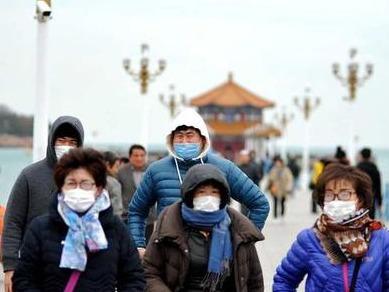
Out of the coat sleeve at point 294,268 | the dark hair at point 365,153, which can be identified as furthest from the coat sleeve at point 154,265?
the dark hair at point 365,153

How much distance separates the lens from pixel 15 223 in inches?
229

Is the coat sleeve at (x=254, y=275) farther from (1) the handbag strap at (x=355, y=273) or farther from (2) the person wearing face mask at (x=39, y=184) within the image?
(2) the person wearing face mask at (x=39, y=184)

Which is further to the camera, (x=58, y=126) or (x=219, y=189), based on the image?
(x=58, y=126)

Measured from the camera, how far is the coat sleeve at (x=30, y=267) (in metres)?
4.65

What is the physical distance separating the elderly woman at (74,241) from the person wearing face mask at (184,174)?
161 cm

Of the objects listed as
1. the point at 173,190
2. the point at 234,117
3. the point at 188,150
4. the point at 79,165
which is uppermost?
the point at 234,117

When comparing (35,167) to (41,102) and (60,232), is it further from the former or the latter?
(41,102)

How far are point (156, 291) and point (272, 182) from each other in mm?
16532

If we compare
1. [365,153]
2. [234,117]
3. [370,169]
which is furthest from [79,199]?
[234,117]

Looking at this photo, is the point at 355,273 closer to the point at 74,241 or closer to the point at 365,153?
the point at 74,241

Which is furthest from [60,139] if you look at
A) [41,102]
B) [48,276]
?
[41,102]

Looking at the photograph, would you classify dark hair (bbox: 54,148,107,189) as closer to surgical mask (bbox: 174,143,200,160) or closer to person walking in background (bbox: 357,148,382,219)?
surgical mask (bbox: 174,143,200,160)

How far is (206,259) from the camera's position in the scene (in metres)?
5.00

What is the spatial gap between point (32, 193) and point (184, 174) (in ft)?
3.33
